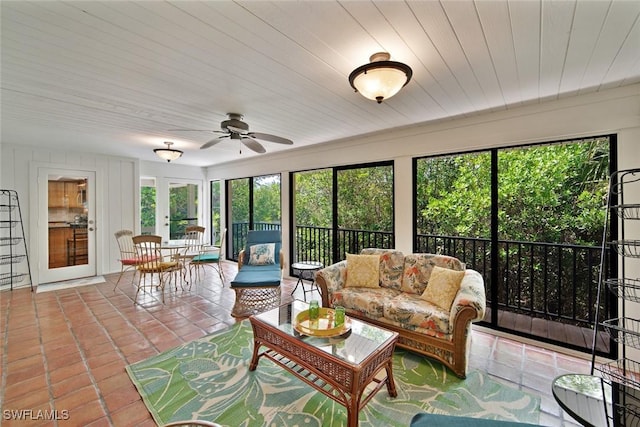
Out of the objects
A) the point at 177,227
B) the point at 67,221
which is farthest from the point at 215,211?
the point at 67,221

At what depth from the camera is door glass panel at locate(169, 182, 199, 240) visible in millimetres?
6406

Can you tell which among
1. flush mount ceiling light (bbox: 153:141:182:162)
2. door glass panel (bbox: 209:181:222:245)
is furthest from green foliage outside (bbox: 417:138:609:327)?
door glass panel (bbox: 209:181:222:245)

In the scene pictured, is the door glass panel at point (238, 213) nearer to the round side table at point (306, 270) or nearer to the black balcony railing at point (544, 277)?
the round side table at point (306, 270)

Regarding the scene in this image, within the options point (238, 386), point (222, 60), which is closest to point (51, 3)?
point (222, 60)

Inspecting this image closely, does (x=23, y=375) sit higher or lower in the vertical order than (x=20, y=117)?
lower

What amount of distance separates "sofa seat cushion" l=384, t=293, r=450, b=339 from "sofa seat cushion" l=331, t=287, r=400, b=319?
0.26 ft

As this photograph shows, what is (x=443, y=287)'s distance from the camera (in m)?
2.57

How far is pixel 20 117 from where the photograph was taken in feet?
9.98

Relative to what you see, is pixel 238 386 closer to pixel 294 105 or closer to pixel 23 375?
pixel 23 375

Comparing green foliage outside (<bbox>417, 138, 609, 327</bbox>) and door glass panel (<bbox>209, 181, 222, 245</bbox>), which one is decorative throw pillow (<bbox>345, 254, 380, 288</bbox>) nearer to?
green foliage outside (<bbox>417, 138, 609, 327</bbox>)

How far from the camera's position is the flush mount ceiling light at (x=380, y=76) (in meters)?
1.69

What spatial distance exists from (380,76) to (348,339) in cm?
181

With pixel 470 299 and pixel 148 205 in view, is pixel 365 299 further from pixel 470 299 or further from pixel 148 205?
pixel 148 205

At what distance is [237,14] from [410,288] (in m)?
2.80
